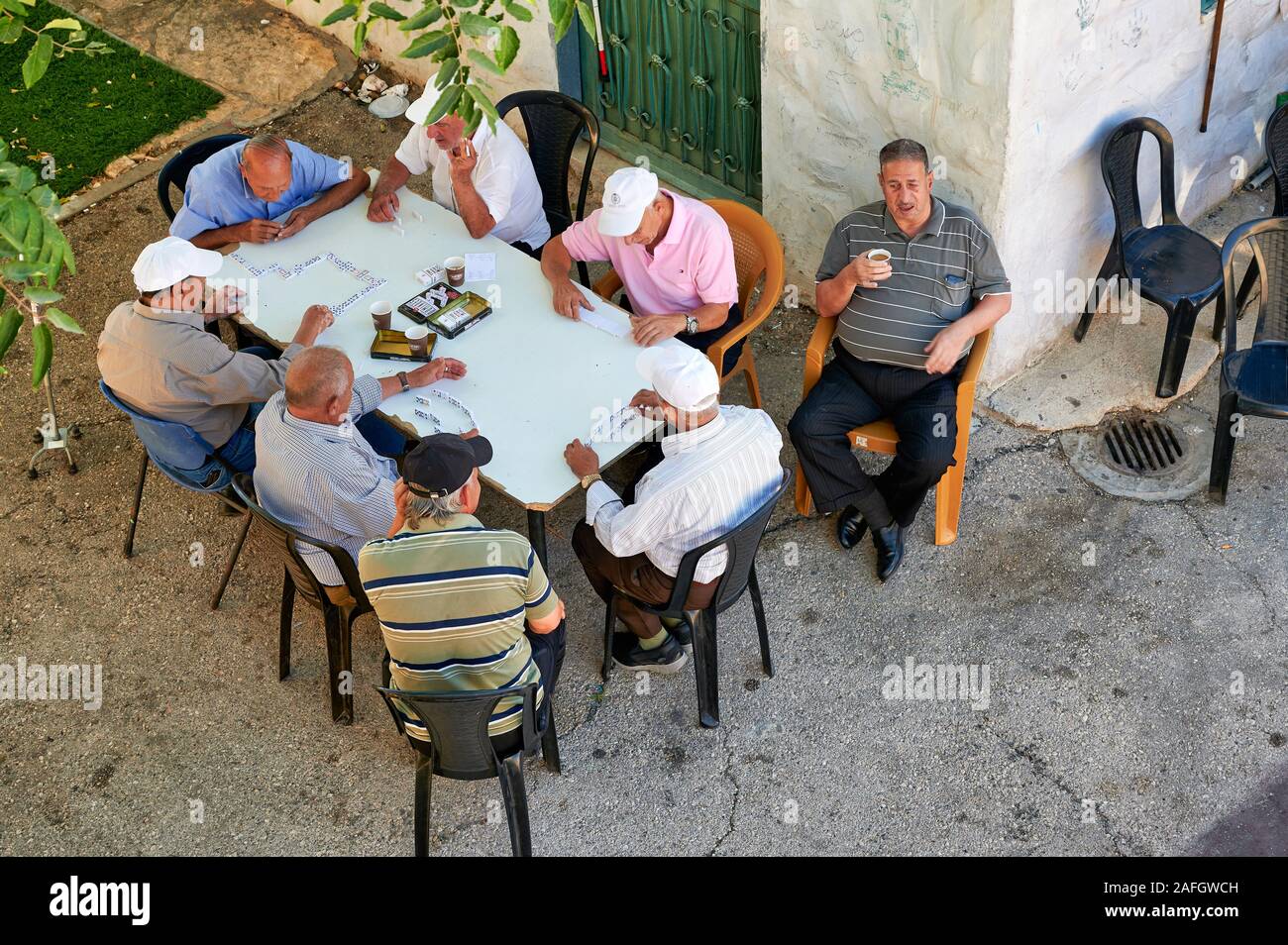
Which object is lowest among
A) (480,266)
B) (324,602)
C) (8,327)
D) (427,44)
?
(324,602)

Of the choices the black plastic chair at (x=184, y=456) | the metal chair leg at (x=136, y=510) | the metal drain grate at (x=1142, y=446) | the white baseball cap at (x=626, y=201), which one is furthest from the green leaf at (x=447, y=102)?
the metal drain grate at (x=1142, y=446)

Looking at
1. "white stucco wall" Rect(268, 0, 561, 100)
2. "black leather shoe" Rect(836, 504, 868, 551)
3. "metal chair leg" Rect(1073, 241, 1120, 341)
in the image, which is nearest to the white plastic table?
"black leather shoe" Rect(836, 504, 868, 551)

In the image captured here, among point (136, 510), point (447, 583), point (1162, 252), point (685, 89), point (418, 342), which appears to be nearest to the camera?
point (447, 583)

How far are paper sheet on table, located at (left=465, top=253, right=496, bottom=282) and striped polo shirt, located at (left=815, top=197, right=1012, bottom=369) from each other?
1.49m

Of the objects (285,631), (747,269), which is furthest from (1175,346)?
(285,631)

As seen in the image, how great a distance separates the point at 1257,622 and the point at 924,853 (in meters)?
1.72

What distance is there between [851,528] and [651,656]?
1.08m

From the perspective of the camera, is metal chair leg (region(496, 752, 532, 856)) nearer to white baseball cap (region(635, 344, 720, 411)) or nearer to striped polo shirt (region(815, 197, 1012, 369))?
white baseball cap (region(635, 344, 720, 411))

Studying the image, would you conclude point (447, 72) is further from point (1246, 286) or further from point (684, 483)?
point (1246, 286)

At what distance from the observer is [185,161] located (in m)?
6.25

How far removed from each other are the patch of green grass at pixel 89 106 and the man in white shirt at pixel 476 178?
9.78ft

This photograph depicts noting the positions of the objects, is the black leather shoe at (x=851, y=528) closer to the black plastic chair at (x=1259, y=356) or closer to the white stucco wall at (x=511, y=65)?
the black plastic chair at (x=1259, y=356)

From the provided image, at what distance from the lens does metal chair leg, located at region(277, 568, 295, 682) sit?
5039 millimetres

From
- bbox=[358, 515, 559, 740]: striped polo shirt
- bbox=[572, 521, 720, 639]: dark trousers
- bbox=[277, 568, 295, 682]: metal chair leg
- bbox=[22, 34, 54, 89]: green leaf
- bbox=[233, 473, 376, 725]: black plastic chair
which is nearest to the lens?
bbox=[22, 34, 54, 89]: green leaf
